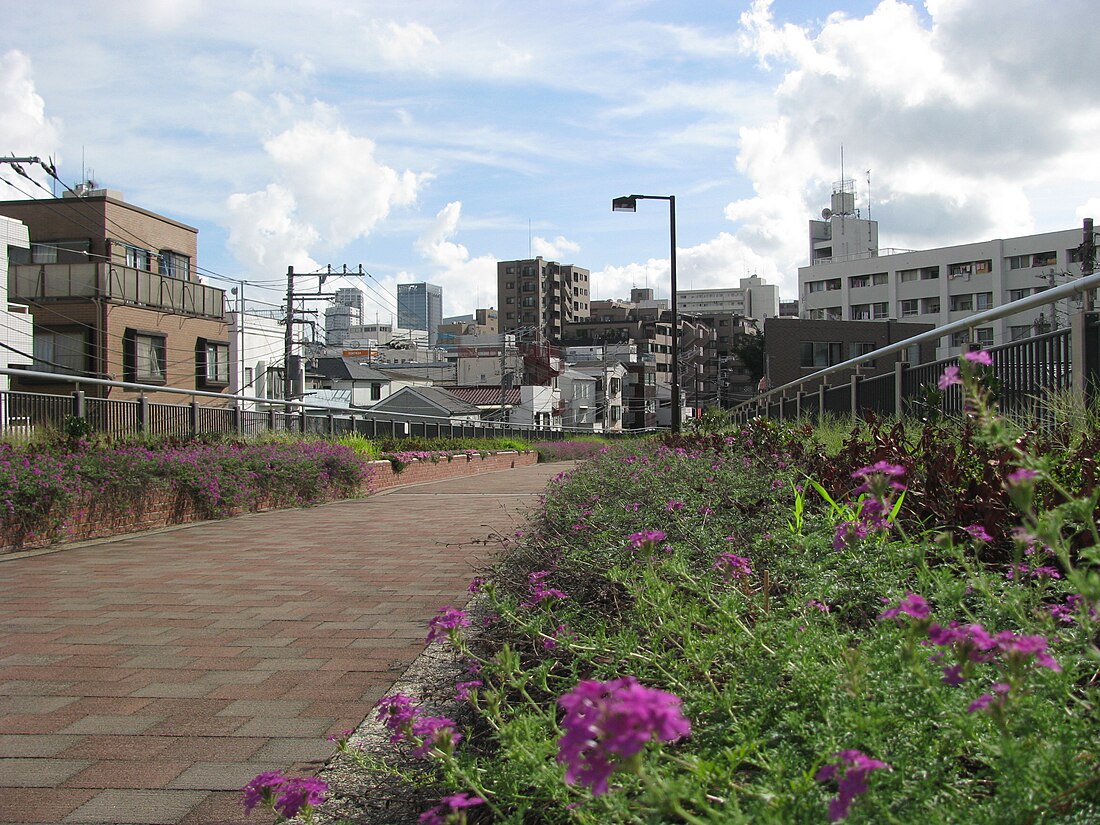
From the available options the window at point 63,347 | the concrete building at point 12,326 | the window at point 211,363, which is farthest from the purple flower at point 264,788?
the window at point 211,363

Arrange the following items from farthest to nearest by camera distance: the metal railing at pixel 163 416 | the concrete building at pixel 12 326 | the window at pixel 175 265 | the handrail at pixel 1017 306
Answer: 1. the window at pixel 175 265
2. the concrete building at pixel 12 326
3. the metal railing at pixel 163 416
4. the handrail at pixel 1017 306

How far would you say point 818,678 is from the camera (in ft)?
5.78

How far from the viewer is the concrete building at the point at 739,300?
135750mm

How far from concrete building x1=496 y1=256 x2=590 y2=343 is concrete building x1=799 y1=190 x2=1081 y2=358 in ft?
140

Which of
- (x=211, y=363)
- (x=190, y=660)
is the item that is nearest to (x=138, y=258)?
(x=211, y=363)

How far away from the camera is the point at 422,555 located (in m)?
7.54

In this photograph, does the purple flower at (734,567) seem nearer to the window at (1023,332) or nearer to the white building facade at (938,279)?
the window at (1023,332)

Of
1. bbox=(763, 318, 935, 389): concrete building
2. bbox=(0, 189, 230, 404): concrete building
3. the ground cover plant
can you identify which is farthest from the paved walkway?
bbox=(763, 318, 935, 389): concrete building

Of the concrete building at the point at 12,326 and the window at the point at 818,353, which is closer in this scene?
the concrete building at the point at 12,326

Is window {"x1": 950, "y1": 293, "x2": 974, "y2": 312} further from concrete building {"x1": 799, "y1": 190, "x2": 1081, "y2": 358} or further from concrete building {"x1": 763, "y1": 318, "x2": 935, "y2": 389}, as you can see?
concrete building {"x1": 763, "y1": 318, "x2": 935, "y2": 389}

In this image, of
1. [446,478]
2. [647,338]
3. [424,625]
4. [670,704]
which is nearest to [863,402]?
[424,625]

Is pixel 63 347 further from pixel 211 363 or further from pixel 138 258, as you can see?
pixel 211 363

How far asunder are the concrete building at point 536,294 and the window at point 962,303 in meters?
56.0

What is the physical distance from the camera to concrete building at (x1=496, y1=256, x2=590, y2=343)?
124 metres
